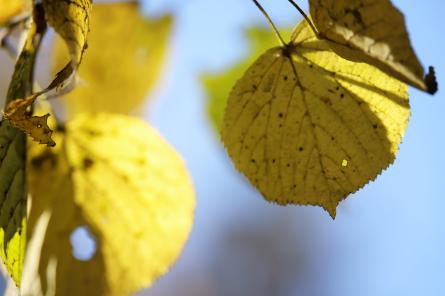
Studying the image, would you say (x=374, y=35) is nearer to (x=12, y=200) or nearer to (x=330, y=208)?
(x=330, y=208)

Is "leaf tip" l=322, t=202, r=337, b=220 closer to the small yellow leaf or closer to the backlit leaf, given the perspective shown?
the small yellow leaf

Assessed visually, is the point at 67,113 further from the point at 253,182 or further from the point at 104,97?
the point at 253,182

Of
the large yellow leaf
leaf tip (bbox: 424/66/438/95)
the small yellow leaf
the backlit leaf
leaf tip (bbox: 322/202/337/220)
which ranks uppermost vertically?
the large yellow leaf

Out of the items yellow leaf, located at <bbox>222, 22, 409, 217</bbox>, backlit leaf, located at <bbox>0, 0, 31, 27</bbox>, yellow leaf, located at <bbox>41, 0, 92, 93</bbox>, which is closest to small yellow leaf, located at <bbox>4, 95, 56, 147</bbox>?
yellow leaf, located at <bbox>41, 0, 92, 93</bbox>

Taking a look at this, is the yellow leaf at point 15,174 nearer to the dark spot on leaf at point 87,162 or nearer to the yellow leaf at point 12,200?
the yellow leaf at point 12,200

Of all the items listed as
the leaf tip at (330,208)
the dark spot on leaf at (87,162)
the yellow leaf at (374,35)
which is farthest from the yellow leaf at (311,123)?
the dark spot on leaf at (87,162)

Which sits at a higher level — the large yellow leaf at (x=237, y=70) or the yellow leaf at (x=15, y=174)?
the large yellow leaf at (x=237, y=70)

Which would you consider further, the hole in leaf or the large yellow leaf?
the large yellow leaf

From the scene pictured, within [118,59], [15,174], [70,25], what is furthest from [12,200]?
[118,59]
